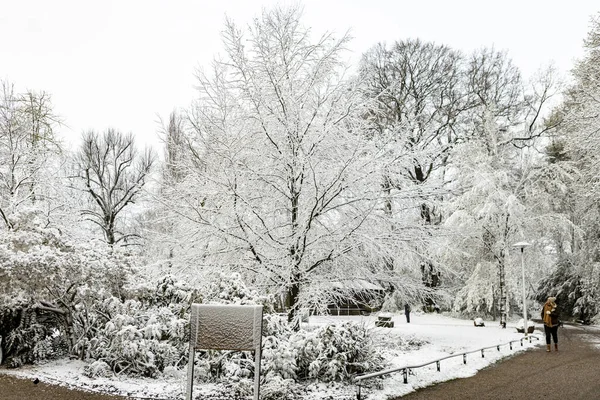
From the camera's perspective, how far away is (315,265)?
31.8ft

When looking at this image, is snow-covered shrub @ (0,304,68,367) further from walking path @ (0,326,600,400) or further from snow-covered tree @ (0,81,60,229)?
snow-covered tree @ (0,81,60,229)

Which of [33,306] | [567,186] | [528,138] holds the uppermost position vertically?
[528,138]

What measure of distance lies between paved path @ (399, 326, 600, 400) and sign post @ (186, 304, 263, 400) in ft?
12.2

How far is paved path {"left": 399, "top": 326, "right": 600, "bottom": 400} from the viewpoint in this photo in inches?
328

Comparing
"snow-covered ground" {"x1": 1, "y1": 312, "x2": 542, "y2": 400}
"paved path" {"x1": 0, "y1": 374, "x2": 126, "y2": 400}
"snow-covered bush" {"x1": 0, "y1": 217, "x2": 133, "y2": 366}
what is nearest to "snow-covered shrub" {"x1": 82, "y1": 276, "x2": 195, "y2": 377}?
"snow-covered ground" {"x1": 1, "y1": 312, "x2": 542, "y2": 400}

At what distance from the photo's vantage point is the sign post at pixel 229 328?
5.87m

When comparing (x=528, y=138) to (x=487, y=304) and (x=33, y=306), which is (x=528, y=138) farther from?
(x=33, y=306)

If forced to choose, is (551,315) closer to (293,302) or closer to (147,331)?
(293,302)

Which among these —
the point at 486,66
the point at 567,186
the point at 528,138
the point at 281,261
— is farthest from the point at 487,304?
the point at 281,261

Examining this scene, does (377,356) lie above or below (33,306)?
below

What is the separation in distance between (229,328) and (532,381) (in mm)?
6997

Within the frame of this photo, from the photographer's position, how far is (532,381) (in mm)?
9633

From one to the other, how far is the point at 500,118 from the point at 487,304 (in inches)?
443

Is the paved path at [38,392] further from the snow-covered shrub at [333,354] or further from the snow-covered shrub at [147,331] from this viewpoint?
the snow-covered shrub at [333,354]
